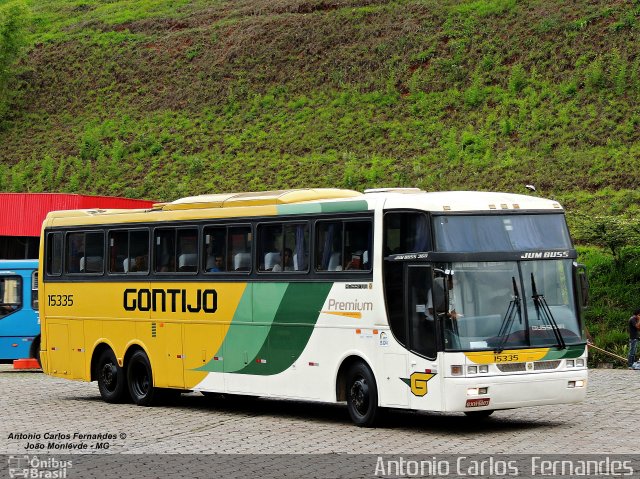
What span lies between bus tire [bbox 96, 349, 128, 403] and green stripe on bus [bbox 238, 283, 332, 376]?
12.5ft

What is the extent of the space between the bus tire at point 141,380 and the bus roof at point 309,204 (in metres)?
2.45

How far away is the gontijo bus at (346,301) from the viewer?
1653 cm

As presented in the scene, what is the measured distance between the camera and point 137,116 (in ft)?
247

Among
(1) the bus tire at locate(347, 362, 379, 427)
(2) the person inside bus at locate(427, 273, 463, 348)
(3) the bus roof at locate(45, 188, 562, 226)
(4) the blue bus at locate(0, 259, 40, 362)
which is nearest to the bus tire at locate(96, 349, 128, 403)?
(3) the bus roof at locate(45, 188, 562, 226)

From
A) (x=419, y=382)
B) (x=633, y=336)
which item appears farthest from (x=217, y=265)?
(x=633, y=336)

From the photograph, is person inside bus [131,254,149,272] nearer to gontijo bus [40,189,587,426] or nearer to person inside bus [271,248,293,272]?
gontijo bus [40,189,587,426]

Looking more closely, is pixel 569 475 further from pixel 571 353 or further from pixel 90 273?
pixel 90 273

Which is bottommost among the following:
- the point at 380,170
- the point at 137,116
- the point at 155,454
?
the point at 155,454

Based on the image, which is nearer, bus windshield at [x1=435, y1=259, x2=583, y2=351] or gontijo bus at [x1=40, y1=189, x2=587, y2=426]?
bus windshield at [x1=435, y1=259, x2=583, y2=351]

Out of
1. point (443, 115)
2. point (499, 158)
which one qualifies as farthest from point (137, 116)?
point (499, 158)

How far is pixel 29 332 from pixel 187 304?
1283 centimetres

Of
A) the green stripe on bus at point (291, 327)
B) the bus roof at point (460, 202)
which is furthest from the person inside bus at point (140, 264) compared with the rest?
the bus roof at point (460, 202)

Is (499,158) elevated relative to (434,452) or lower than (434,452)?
elevated

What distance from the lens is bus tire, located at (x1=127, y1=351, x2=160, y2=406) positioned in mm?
22047
